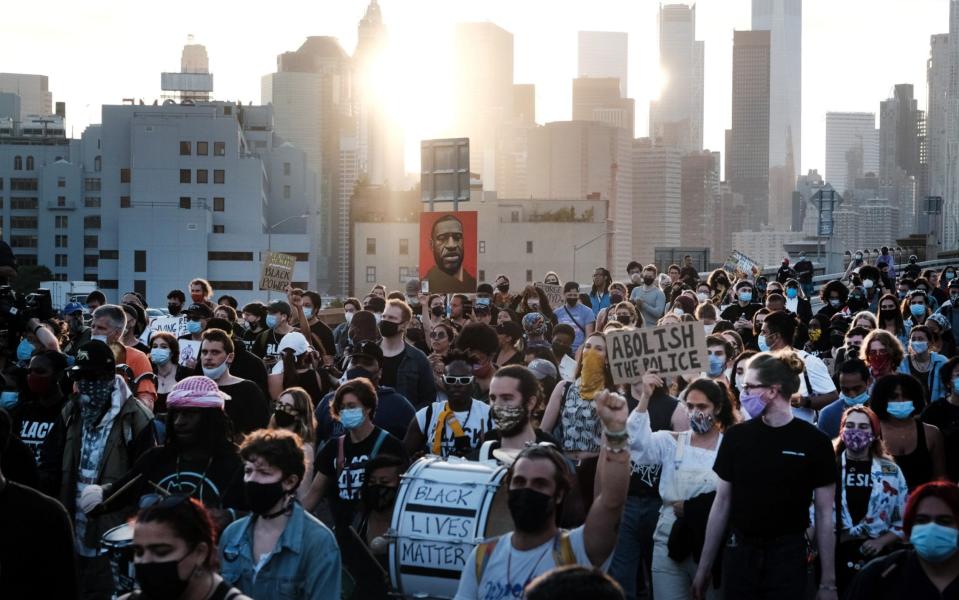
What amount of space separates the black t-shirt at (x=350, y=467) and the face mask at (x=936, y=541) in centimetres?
324

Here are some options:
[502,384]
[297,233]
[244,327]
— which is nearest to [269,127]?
[297,233]

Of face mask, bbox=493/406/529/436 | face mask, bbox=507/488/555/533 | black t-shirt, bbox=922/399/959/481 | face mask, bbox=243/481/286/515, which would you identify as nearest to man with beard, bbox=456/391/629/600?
face mask, bbox=507/488/555/533

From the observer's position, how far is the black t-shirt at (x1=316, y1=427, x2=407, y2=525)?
8.38 m

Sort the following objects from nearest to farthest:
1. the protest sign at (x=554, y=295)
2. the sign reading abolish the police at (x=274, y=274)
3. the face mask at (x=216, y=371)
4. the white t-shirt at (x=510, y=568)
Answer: the white t-shirt at (x=510, y=568) → the face mask at (x=216, y=371) → the sign reading abolish the police at (x=274, y=274) → the protest sign at (x=554, y=295)

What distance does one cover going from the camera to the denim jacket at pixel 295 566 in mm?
6359

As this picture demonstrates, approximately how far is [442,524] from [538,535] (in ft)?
4.80

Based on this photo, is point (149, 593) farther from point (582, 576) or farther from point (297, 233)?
point (297, 233)

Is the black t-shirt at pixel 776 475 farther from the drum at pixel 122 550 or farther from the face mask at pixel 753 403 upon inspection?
the drum at pixel 122 550

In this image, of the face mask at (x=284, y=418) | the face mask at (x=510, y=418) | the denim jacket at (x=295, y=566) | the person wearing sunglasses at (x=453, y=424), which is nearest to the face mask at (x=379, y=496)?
the face mask at (x=510, y=418)

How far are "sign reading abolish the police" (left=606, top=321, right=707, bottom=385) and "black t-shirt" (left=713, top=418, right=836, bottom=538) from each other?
0.56 metres

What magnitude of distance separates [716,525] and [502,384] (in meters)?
1.36

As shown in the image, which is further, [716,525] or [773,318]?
[773,318]

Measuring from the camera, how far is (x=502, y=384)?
313 inches

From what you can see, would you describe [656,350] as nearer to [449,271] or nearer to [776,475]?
[776,475]
